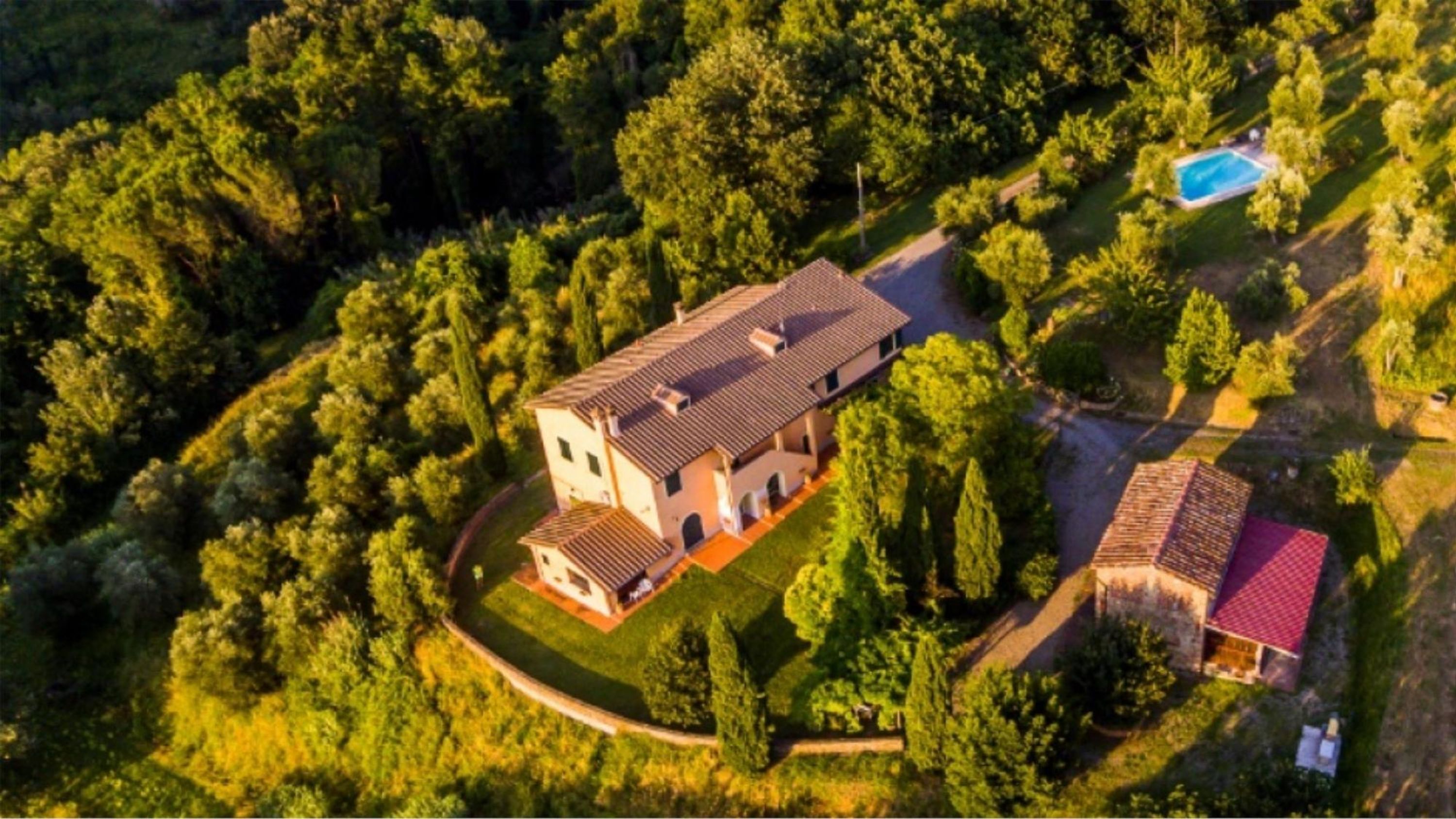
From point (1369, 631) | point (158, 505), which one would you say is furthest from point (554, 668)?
point (1369, 631)

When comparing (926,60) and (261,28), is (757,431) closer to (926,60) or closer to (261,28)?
(926,60)

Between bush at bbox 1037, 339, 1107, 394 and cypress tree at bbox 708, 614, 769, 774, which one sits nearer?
cypress tree at bbox 708, 614, 769, 774

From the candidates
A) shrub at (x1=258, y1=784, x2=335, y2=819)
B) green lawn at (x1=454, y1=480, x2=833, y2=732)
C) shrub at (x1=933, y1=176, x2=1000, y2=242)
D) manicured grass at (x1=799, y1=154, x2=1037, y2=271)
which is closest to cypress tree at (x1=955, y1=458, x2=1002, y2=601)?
green lawn at (x1=454, y1=480, x2=833, y2=732)

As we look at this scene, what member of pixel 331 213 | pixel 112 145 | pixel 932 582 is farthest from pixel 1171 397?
pixel 112 145

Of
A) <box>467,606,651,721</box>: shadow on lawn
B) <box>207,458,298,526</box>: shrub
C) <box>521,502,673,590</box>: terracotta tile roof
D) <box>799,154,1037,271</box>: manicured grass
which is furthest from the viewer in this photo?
<box>799,154,1037,271</box>: manicured grass

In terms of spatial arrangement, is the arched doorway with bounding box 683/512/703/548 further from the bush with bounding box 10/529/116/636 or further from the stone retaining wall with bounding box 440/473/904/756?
the bush with bounding box 10/529/116/636

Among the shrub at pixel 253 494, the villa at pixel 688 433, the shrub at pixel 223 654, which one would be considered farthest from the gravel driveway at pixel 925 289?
the shrub at pixel 223 654

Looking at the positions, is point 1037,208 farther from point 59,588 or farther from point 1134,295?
point 59,588
